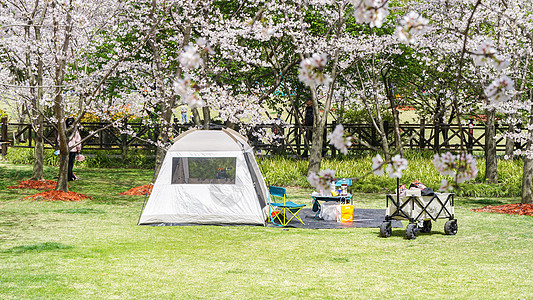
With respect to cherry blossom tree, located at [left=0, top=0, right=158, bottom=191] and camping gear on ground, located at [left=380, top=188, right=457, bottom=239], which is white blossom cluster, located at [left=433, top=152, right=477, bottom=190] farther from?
cherry blossom tree, located at [left=0, top=0, right=158, bottom=191]

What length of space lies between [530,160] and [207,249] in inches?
277

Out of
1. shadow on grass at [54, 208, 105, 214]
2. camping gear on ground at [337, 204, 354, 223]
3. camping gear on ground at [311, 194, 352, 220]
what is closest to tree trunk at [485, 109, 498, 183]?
camping gear on ground at [311, 194, 352, 220]

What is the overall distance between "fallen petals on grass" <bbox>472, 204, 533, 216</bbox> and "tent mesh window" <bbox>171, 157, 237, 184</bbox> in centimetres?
504

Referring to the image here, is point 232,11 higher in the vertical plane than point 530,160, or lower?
higher

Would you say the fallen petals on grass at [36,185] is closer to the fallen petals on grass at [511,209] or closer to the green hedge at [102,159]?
the green hedge at [102,159]

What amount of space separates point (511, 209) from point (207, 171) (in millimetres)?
5865

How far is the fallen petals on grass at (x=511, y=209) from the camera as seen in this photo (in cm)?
1096

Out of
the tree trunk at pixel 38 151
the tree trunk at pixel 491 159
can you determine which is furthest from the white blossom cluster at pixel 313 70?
the tree trunk at pixel 491 159

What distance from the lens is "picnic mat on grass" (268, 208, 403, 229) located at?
9.80 metres

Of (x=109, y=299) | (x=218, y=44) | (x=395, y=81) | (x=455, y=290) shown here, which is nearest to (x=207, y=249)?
(x=109, y=299)

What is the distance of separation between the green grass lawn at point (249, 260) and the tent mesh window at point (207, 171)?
93 cm

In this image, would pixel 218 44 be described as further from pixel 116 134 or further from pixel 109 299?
pixel 109 299

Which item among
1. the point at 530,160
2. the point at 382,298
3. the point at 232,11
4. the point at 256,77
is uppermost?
the point at 232,11

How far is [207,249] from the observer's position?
773 cm
